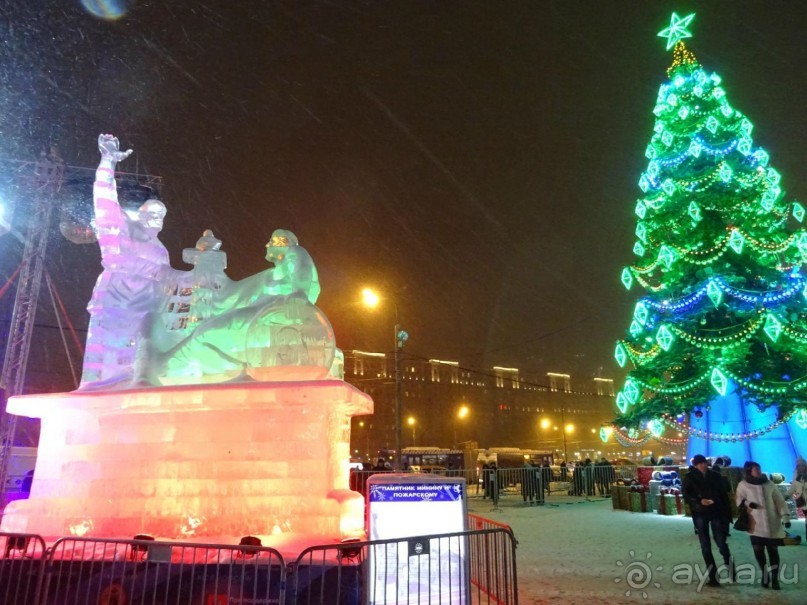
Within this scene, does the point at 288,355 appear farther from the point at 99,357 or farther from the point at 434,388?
the point at 434,388

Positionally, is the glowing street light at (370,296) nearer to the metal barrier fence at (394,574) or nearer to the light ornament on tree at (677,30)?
the metal barrier fence at (394,574)

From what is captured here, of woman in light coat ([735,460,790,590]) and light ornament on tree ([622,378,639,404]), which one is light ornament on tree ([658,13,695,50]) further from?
woman in light coat ([735,460,790,590])

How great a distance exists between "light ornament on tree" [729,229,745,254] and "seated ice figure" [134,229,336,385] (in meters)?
11.1

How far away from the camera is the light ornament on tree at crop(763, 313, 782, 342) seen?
530 inches

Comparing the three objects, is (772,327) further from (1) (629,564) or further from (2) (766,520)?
(1) (629,564)

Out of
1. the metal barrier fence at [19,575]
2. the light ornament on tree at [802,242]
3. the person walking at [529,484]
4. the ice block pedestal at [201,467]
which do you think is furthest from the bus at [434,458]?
the metal barrier fence at [19,575]

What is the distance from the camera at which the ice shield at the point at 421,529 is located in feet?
18.0

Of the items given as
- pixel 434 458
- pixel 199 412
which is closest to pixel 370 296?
pixel 199 412

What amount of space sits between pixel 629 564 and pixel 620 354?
27.8 ft

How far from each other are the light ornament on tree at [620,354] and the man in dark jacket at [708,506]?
8.23 m

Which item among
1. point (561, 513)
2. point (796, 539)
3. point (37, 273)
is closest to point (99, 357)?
point (37, 273)

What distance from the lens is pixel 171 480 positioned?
7.43 meters

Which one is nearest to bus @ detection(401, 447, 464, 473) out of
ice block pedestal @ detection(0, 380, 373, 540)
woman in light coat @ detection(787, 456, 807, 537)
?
woman in light coat @ detection(787, 456, 807, 537)

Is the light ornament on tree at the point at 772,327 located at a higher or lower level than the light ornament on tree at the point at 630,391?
higher
